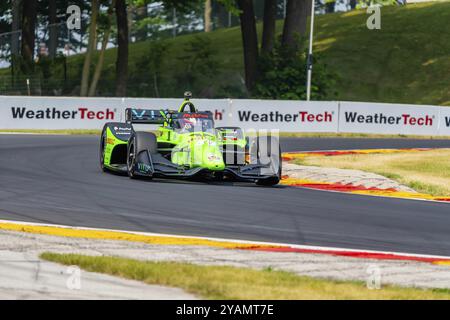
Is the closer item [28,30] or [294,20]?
[294,20]

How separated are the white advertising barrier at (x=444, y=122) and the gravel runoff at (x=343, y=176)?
1647 centimetres

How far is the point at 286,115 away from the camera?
115 feet

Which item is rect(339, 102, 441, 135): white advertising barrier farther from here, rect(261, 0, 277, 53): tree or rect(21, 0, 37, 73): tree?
rect(21, 0, 37, 73): tree

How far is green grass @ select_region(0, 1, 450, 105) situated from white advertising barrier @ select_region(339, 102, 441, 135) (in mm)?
11436

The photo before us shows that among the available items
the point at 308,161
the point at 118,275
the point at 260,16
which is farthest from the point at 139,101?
the point at 260,16

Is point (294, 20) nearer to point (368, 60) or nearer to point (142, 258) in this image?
point (368, 60)

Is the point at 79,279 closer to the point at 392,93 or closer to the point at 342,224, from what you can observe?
the point at 342,224

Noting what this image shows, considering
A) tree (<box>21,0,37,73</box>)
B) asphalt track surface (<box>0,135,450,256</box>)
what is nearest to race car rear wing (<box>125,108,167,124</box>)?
asphalt track surface (<box>0,135,450,256</box>)

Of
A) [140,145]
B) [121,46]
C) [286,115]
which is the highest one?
[121,46]

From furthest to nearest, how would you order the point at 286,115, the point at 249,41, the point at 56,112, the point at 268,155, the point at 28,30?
the point at 28,30 → the point at 249,41 → the point at 286,115 → the point at 56,112 → the point at 268,155

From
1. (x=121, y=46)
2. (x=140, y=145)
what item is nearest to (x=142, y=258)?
(x=140, y=145)

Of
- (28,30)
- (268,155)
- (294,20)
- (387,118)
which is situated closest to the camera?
(268,155)

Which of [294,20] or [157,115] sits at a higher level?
[294,20]

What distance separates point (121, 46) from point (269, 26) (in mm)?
6880
